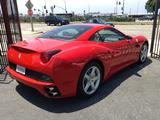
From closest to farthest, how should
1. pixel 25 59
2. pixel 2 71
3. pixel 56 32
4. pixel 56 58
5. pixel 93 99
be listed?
1. pixel 56 58
2. pixel 25 59
3. pixel 93 99
4. pixel 56 32
5. pixel 2 71

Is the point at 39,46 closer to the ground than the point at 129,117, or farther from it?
farther from it

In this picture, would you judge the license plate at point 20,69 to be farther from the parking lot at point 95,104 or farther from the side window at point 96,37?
the side window at point 96,37

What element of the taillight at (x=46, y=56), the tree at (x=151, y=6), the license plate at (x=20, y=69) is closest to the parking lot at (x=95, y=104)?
the license plate at (x=20, y=69)

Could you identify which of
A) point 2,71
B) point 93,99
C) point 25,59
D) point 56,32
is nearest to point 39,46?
point 25,59

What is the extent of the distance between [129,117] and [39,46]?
196cm

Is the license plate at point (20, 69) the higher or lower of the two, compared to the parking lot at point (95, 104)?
higher

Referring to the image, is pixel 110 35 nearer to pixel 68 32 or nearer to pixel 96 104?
pixel 68 32

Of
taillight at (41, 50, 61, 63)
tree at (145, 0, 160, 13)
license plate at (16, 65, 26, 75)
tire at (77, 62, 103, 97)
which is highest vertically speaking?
tree at (145, 0, 160, 13)

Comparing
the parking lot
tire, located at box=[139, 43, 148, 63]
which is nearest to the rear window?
the parking lot

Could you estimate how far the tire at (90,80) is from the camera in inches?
133

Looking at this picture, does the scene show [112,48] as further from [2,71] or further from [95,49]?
[2,71]

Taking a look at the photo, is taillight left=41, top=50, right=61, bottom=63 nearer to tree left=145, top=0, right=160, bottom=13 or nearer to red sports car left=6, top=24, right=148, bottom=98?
red sports car left=6, top=24, right=148, bottom=98

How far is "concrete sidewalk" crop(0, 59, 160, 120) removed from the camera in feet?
10.1

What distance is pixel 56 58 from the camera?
117 inches
